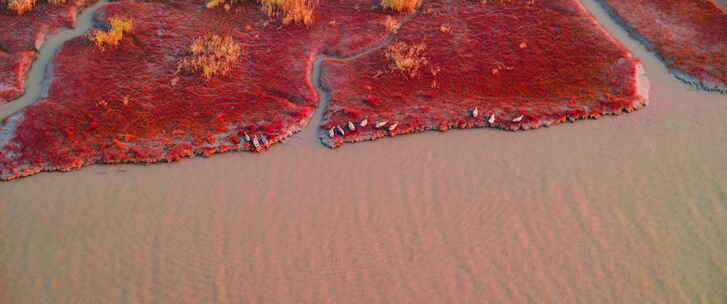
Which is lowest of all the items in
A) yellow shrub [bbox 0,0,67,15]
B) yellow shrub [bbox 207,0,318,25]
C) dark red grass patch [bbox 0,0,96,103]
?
dark red grass patch [bbox 0,0,96,103]

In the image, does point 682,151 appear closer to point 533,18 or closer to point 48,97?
point 533,18

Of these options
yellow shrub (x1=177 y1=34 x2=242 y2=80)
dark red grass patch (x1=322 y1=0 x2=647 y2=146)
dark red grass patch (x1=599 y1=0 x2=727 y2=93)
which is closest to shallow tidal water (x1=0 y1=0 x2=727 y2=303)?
dark red grass patch (x1=322 y1=0 x2=647 y2=146)

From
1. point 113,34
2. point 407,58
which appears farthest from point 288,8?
point 113,34

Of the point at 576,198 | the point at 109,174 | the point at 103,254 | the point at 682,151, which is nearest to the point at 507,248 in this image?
the point at 576,198

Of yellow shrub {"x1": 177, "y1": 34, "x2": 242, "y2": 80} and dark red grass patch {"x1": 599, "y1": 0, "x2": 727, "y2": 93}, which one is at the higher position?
dark red grass patch {"x1": 599, "y1": 0, "x2": 727, "y2": 93}

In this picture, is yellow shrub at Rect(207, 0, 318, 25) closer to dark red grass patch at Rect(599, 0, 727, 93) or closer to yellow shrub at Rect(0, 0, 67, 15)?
yellow shrub at Rect(0, 0, 67, 15)

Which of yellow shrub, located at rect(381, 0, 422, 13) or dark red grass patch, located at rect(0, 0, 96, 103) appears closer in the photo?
dark red grass patch, located at rect(0, 0, 96, 103)
